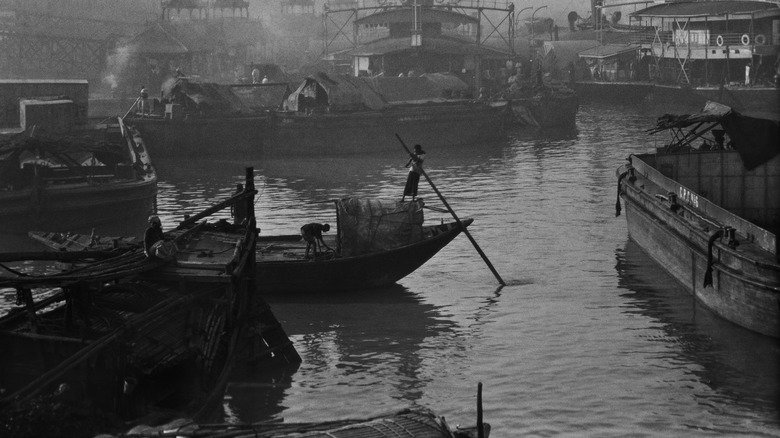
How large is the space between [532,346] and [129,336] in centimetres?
824

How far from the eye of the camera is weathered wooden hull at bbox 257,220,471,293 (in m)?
22.3

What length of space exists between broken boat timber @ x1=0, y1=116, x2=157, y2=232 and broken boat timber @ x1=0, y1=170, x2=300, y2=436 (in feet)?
41.7

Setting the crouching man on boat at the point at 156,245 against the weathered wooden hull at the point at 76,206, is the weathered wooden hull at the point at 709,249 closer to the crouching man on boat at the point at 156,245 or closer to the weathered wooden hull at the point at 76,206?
the crouching man on boat at the point at 156,245

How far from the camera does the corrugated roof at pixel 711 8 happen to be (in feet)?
216

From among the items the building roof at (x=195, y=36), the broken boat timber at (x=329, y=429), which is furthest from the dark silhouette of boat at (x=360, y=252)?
the building roof at (x=195, y=36)

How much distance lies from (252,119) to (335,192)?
455 inches

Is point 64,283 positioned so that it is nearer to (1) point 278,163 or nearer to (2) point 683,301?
(2) point 683,301

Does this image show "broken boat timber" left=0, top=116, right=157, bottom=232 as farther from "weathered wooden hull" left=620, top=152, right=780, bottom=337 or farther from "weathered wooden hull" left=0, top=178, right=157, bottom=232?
"weathered wooden hull" left=620, top=152, right=780, bottom=337

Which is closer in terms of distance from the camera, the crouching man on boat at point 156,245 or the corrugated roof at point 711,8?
the crouching man on boat at point 156,245

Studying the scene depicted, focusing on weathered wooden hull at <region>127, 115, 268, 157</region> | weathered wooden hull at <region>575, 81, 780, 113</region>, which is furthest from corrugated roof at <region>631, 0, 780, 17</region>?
weathered wooden hull at <region>127, 115, 268, 157</region>

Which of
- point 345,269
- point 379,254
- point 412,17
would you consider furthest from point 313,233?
point 412,17

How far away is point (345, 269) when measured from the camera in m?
22.5

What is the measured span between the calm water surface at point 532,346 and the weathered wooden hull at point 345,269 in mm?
314

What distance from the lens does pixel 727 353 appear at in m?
19.0
